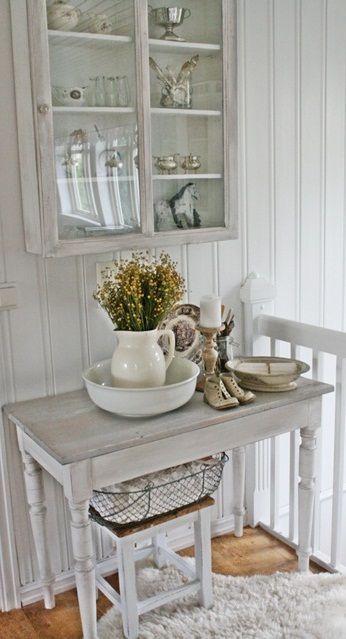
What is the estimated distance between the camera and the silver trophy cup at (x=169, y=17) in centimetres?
209

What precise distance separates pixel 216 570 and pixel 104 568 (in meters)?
0.40

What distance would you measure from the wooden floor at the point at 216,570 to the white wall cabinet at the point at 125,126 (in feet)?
3.88

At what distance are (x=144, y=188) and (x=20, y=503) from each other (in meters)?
1.09

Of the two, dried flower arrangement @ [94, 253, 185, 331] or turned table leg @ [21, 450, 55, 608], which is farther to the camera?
turned table leg @ [21, 450, 55, 608]

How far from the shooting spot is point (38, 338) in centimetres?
222

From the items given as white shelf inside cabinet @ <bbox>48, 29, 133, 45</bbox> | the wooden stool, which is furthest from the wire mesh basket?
white shelf inside cabinet @ <bbox>48, 29, 133, 45</bbox>

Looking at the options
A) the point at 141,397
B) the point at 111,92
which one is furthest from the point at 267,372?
the point at 111,92

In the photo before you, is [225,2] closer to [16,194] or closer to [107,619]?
[16,194]

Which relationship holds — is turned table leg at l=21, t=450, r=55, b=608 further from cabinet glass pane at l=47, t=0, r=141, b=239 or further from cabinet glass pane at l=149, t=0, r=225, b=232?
cabinet glass pane at l=149, t=0, r=225, b=232

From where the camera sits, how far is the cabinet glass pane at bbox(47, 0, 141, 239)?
195cm

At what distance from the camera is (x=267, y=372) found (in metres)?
2.36

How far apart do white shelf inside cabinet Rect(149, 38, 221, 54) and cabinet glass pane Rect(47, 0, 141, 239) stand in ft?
0.30

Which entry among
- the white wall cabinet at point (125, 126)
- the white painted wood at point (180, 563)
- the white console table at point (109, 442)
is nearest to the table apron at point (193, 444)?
the white console table at point (109, 442)

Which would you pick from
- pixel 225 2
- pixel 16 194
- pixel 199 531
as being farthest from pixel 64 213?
pixel 199 531
